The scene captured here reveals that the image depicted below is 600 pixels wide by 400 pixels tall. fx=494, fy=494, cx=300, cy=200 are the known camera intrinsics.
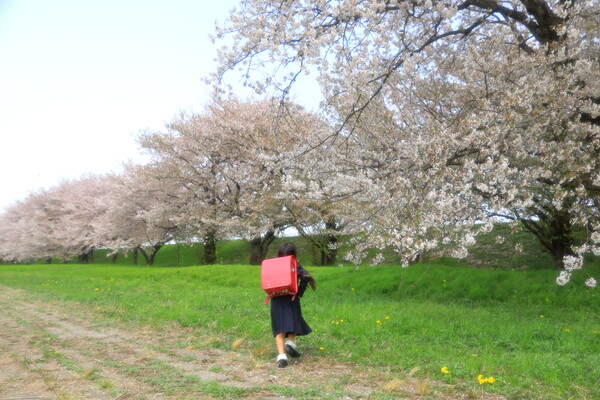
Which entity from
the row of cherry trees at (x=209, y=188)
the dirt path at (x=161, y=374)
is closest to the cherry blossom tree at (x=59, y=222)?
the row of cherry trees at (x=209, y=188)

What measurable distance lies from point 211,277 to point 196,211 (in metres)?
8.38

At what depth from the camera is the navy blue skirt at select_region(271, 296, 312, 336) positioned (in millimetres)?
6504

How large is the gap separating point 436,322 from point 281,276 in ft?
12.8

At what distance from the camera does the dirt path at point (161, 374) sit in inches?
188

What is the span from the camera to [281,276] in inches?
252

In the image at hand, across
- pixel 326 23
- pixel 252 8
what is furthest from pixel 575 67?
pixel 252 8

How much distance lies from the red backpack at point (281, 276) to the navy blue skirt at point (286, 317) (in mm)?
218

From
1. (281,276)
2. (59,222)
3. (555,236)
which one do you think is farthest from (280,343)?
(59,222)

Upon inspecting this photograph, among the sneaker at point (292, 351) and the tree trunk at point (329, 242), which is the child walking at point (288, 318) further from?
the tree trunk at point (329, 242)

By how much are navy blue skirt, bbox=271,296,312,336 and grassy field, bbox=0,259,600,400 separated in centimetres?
46

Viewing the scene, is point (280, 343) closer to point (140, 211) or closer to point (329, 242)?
point (329, 242)

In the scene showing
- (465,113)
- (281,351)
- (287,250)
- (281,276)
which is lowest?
(281,351)

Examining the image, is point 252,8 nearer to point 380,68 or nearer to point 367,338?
point 380,68

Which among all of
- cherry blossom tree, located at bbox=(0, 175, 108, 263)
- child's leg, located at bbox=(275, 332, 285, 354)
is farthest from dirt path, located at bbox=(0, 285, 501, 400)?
cherry blossom tree, located at bbox=(0, 175, 108, 263)
